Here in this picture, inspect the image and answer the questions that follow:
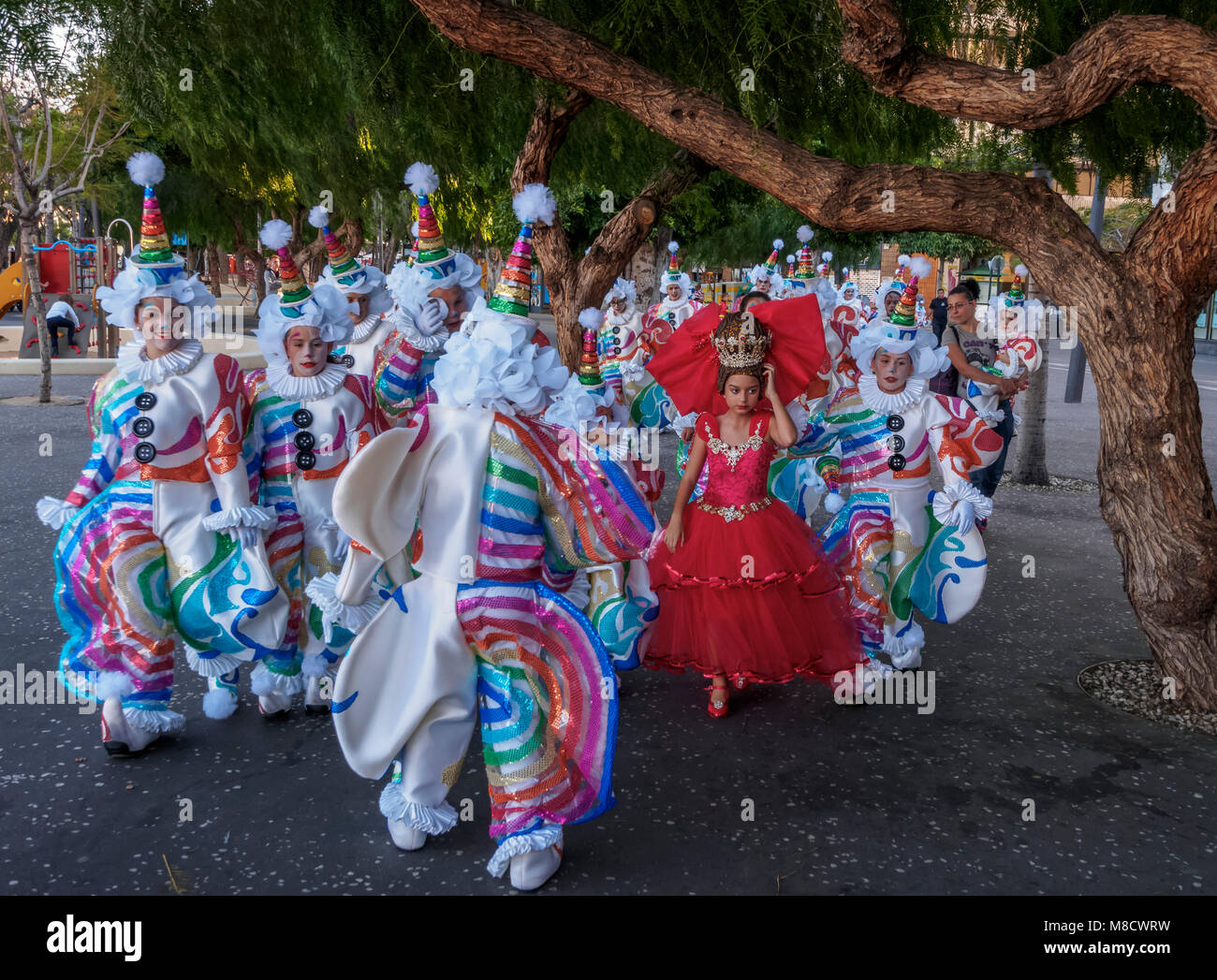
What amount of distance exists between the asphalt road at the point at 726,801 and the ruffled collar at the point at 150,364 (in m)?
1.61

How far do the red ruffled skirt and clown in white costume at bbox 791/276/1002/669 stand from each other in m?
0.47

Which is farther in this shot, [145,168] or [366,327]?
[366,327]

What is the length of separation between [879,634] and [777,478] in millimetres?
1906

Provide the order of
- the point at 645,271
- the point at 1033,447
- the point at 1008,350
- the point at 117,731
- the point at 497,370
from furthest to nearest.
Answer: the point at 645,271, the point at 1033,447, the point at 1008,350, the point at 117,731, the point at 497,370

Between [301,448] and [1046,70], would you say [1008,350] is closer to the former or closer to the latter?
[1046,70]

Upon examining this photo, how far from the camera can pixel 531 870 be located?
3451mm

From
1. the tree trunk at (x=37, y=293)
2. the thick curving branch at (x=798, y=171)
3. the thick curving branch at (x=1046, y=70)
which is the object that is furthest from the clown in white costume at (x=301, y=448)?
the tree trunk at (x=37, y=293)

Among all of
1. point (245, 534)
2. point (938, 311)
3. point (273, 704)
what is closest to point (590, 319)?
point (245, 534)

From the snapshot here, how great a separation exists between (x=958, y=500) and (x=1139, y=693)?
1.30 m

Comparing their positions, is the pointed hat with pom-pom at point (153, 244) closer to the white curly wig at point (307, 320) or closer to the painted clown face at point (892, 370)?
the white curly wig at point (307, 320)

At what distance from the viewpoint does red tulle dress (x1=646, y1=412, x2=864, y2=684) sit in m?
4.68

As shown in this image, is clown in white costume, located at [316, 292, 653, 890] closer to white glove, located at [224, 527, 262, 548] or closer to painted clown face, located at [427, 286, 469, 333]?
white glove, located at [224, 527, 262, 548]

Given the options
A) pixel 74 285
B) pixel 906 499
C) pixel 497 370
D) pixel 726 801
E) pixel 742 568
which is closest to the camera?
pixel 497 370
